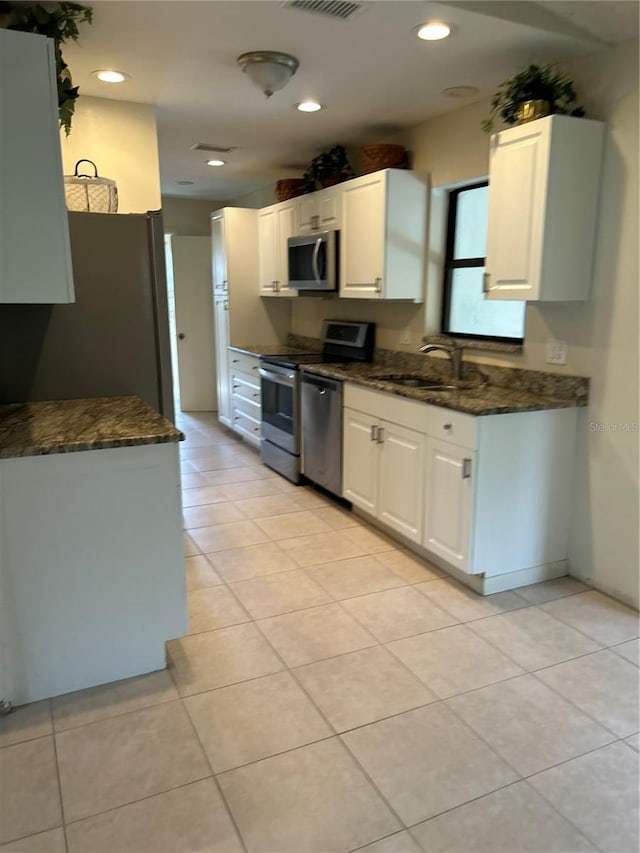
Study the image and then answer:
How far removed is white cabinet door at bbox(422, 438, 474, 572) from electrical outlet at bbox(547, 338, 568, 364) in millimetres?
700

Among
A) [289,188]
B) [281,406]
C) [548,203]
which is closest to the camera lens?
[548,203]

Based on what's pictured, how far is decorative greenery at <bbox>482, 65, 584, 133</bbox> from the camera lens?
261 centimetres

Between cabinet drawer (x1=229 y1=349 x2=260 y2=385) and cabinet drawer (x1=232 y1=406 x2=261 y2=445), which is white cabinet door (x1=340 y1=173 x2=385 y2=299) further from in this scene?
cabinet drawer (x1=232 y1=406 x2=261 y2=445)

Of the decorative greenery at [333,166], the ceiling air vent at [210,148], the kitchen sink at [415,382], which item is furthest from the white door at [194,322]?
the kitchen sink at [415,382]

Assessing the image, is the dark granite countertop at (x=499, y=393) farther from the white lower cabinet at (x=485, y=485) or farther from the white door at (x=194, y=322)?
the white door at (x=194, y=322)

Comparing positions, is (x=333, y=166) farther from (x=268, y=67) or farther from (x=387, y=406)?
(x=387, y=406)

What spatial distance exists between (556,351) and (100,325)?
217 centimetres

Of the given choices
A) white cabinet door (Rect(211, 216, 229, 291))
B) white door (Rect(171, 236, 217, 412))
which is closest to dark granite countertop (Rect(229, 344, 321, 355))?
white cabinet door (Rect(211, 216, 229, 291))

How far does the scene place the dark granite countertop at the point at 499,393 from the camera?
107 inches

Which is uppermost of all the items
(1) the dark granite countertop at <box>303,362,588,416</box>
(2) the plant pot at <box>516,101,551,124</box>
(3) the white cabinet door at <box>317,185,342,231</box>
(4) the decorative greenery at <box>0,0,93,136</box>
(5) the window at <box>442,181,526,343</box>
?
(4) the decorative greenery at <box>0,0,93,136</box>

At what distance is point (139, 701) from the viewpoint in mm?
2113

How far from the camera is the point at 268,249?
17.8 feet

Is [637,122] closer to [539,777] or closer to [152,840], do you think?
[539,777]

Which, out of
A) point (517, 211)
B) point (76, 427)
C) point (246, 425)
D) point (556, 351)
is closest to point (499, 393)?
point (556, 351)
